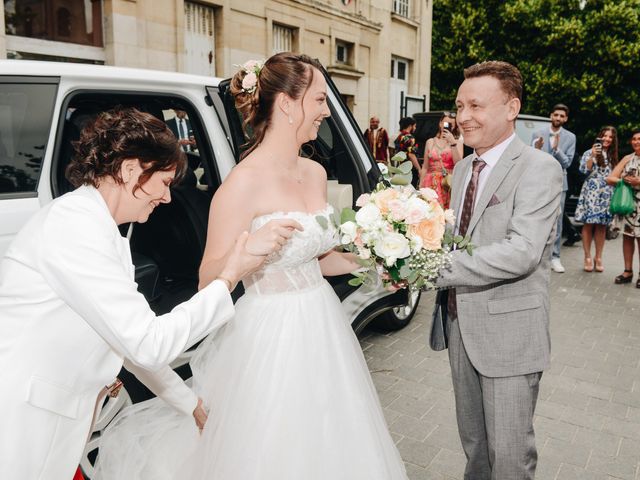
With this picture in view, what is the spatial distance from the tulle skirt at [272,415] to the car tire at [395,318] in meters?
2.87

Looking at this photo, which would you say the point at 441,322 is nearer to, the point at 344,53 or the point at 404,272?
the point at 404,272

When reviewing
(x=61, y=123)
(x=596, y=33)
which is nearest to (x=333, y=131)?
(x=61, y=123)

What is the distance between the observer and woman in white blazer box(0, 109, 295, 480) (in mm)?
1501

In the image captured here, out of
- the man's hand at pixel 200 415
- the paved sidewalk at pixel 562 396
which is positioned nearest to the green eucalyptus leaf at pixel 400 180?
the man's hand at pixel 200 415

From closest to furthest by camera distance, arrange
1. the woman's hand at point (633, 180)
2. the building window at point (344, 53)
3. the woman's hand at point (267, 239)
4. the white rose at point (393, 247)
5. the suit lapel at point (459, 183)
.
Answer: the woman's hand at point (267, 239)
the white rose at point (393, 247)
the suit lapel at point (459, 183)
the woman's hand at point (633, 180)
the building window at point (344, 53)

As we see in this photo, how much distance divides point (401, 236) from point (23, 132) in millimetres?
1829

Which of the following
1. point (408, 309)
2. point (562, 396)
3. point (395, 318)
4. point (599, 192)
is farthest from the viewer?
point (599, 192)

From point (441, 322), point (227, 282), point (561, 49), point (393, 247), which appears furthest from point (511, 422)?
point (561, 49)

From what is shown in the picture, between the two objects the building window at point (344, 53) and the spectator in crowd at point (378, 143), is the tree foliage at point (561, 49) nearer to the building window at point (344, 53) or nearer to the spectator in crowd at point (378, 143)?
the building window at point (344, 53)

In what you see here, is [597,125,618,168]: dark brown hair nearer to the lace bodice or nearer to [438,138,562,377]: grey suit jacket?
[438,138,562,377]: grey suit jacket

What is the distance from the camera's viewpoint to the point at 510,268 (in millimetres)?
2221

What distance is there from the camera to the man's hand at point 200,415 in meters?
2.31

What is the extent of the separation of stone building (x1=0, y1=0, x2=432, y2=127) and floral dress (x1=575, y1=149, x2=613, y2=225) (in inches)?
350

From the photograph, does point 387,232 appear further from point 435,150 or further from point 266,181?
point 435,150
